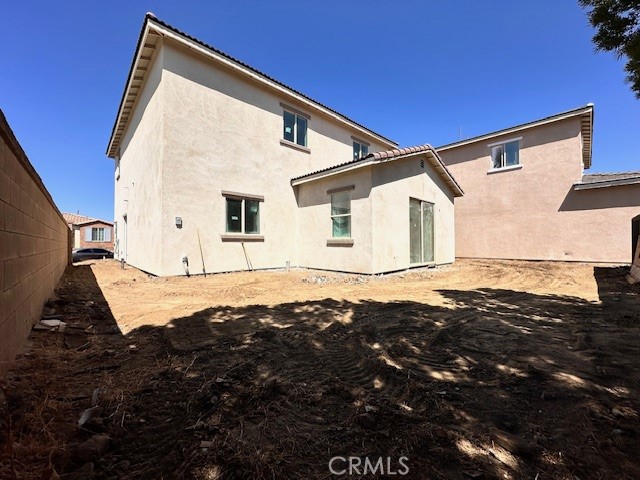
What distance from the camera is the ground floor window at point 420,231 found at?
1127 cm

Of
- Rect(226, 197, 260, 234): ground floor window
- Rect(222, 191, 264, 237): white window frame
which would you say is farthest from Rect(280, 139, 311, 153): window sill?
Rect(226, 197, 260, 234): ground floor window

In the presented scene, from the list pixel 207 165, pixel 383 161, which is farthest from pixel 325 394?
pixel 207 165

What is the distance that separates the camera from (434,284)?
882cm

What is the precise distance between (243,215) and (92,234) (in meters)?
32.9

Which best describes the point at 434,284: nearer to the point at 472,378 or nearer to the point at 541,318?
the point at 541,318

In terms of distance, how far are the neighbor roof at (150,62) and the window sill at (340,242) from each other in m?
6.21

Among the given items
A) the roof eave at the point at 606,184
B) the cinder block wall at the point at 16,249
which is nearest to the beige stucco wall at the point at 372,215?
the roof eave at the point at 606,184

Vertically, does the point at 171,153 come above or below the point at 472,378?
above

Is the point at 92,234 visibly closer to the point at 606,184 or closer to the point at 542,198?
the point at 542,198

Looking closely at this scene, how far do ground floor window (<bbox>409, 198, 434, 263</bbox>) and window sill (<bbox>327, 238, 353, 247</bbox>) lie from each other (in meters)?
2.48

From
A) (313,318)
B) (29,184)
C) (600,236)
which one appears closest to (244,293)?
(313,318)

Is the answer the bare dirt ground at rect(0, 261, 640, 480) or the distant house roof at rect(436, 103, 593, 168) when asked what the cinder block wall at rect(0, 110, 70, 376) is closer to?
the bare dirt ground at rect(0, 261, 640, 480)

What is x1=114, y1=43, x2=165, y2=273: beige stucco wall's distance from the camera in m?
9.31

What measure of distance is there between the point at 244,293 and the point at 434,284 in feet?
17.7
